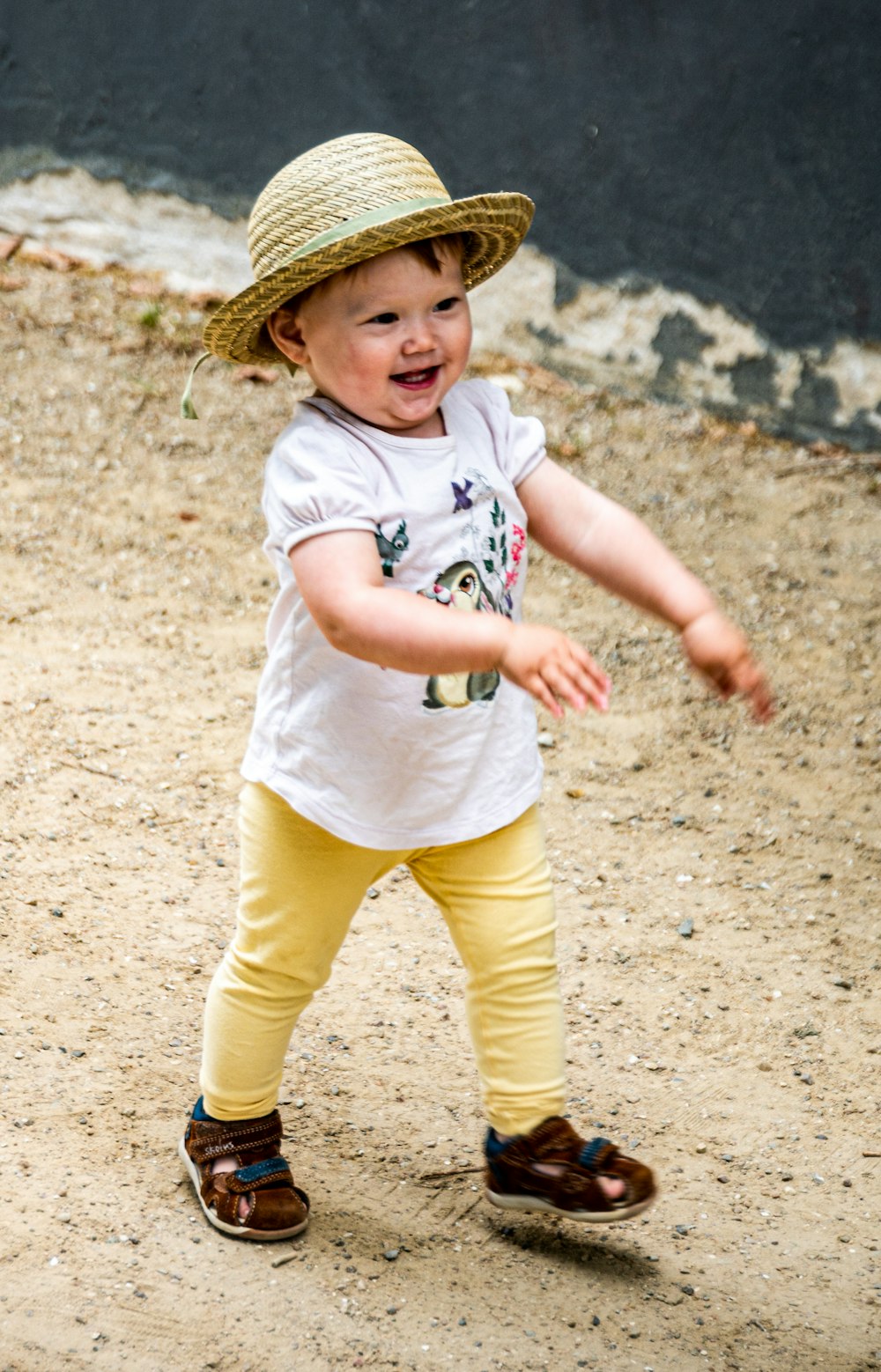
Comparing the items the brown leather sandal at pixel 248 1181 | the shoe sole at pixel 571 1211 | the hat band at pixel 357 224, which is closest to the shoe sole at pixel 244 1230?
the brown leather sandal at pixel 248 1181

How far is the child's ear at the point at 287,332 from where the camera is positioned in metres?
1.73

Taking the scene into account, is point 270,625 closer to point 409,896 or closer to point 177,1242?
point 177,1242

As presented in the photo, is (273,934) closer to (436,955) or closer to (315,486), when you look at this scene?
(315,486)

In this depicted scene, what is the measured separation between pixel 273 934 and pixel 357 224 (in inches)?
34.7

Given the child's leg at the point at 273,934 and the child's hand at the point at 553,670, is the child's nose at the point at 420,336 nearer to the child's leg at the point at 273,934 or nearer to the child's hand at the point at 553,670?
the child's hand at the point at 553,670

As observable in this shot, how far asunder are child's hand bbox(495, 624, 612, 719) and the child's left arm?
0.90 feet

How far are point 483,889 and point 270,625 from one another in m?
0.44

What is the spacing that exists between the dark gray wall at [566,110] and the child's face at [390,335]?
295 cm

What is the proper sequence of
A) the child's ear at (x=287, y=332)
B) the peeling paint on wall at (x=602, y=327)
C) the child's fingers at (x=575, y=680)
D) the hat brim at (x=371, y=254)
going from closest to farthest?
A: the child's fingers at (x=575, y=680)
the hat brim at (x=371, y=254)
the child's ear at (x=287, y=332)
the peeling paint on wall at (x=602, y=327)

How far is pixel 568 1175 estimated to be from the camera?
5.96 feet

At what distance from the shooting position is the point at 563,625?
150 inches

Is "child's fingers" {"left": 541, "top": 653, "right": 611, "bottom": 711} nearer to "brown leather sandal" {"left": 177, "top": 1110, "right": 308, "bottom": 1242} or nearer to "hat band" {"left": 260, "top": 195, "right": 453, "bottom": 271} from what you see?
"hat band" {"left": 260, "top": 195, "right": 453, "bottom": 271}

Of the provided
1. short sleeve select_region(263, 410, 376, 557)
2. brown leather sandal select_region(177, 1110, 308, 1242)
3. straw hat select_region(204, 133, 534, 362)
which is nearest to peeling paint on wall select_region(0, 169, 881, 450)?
straw hat select_region(204, 133, 534, 362)

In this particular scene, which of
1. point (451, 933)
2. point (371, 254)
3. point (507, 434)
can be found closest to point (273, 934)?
point (451, 933)
